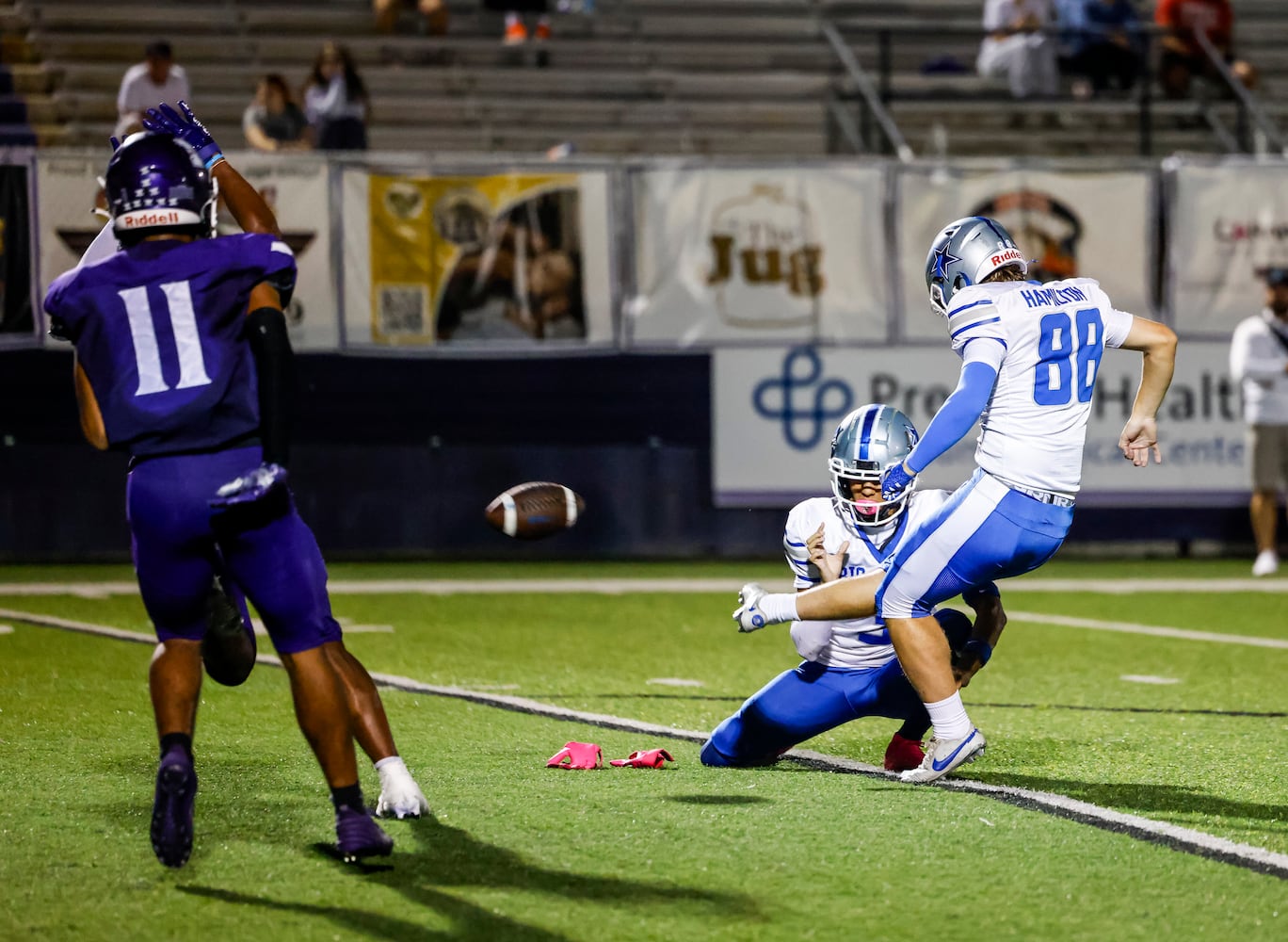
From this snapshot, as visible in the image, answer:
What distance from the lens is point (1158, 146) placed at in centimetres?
1634

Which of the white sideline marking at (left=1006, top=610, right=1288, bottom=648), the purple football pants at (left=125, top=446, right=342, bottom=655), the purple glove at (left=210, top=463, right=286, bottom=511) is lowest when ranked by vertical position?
the white sideline marking at (left=1006, top=610, right=1288, bottom=648)

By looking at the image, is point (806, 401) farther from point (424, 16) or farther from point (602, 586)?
point (424, 16)

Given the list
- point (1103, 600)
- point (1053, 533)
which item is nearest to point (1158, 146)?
point (1103, 600)

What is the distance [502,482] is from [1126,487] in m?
4.58

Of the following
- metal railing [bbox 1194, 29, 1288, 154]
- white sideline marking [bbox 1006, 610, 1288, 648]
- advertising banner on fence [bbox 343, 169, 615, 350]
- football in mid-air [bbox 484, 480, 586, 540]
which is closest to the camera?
football in mid-air [bbox 484, 480, 586, 540]

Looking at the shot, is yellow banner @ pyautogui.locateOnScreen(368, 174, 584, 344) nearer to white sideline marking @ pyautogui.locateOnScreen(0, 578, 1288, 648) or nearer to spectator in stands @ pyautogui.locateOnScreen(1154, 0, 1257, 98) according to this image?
white sideline marking @ pyautogui.locateOnScreen(0, 578, 1288, 648)

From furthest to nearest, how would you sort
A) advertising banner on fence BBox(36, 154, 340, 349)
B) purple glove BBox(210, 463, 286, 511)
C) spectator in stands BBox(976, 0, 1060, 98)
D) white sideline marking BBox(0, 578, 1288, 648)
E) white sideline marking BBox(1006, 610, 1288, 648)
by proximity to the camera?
1. spectator in stands BBox(976, 0, 1060, 98)
2. advertising banner on fence BBox(36, 154, 340, 349)
3. white sideline marking BBox(0, 578, 1288, 648)
4. white sideline marking BBox(1006, 610, 1288, 648)
5. purple glove BBox(210, 463, 286, 511)

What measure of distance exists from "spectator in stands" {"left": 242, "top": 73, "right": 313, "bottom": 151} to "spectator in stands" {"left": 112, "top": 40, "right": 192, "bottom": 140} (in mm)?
572

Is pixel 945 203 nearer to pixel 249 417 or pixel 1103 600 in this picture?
pixel 1103 600

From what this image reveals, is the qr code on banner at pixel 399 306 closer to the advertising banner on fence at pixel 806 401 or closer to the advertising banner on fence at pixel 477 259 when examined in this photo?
the advertising banner on fence at pixel 477 259

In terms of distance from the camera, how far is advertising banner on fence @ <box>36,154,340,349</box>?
12.6 metres

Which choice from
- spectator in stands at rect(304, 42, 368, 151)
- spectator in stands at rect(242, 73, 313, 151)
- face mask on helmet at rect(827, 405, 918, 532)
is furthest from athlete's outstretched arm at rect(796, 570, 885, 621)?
spectator in stands at rect(304, 42, 368, 151)

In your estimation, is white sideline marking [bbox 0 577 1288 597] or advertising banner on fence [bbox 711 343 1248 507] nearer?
white sideline marking [bbox 0 577 1288 597]

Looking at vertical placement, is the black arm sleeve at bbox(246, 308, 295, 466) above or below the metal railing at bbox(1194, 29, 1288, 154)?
below
